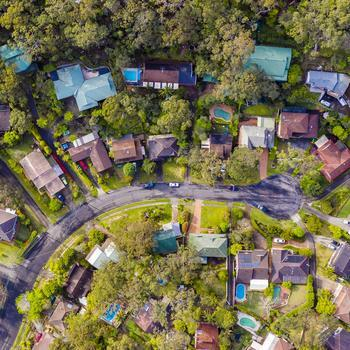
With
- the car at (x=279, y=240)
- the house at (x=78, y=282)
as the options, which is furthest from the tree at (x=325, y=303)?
the house at (x=78, y=282)

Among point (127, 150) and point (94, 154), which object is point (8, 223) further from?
point (127, 150)

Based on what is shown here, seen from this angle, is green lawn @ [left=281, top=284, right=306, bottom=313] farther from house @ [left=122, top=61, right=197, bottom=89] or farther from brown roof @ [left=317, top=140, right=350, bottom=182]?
house @ [left=122, top=61, right=197, bottom=89]

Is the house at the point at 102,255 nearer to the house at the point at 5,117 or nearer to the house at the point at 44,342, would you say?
the house at the point at 44,342

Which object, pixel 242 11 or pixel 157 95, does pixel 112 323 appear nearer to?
pixel 157 95

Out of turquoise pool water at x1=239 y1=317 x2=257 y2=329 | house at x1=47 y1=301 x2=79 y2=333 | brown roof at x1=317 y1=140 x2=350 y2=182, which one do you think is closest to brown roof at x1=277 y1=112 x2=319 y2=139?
brown roof at x1=317 y1=140 x2=350 y2=182

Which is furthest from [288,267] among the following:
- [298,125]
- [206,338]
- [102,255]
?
[102,255]

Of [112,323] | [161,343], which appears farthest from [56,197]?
[161,343]
